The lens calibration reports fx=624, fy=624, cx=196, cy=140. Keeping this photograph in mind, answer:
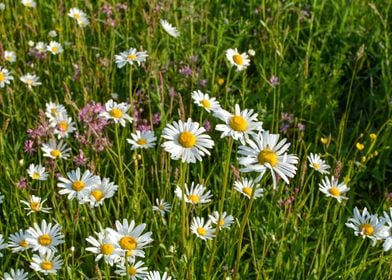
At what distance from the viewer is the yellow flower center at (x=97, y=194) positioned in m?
1.98

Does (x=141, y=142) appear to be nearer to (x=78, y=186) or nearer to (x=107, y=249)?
(x=78, y=186)

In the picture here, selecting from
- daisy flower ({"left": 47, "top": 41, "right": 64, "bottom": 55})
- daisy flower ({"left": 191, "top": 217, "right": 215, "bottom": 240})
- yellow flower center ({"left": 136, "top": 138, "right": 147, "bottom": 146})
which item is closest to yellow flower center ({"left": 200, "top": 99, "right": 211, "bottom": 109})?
yellow flower center ({"left": 136, "top": 138, "right": 147, "bottom": 146})

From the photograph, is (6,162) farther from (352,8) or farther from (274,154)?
(352,8)

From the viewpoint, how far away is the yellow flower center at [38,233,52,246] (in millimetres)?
1936

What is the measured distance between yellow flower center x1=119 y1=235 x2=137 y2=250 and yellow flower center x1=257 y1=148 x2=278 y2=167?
0.45 meters

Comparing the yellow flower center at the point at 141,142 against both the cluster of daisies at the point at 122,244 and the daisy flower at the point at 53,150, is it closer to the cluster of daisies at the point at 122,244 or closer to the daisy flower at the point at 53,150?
the daisy flower at the point at 53,150

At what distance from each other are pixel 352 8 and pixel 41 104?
1.85 meters

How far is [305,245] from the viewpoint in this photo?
2287 millimetres

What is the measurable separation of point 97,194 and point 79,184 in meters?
0.07

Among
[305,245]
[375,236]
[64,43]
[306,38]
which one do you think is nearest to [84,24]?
→ [64,43]

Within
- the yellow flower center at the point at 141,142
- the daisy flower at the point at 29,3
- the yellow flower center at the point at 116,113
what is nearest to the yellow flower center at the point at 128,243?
the yellow flower center at the point at 141,142

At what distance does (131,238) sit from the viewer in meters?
1.79

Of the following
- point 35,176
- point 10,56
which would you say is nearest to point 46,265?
point 35,176

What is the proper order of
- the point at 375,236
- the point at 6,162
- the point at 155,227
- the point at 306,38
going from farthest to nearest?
the point at 306,38 → the point at 6,162 → the point at 155,227 → the point at 375,236
